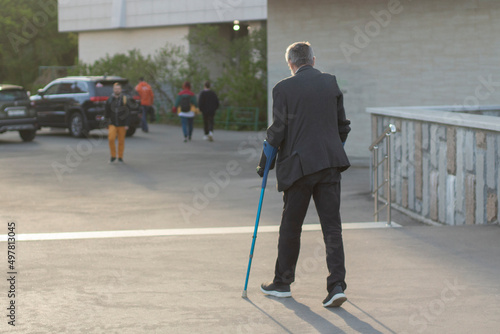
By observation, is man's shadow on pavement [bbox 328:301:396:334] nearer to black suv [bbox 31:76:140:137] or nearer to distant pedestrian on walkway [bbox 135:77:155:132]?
black suv [bbox 31:76:140:137]

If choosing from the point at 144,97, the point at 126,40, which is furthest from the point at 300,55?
the point at 126,40

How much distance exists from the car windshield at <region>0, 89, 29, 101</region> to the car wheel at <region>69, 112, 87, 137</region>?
1863 mm

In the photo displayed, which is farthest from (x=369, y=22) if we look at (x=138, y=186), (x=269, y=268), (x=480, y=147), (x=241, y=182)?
(x=269, y=268)

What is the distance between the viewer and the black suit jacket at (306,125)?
585cm

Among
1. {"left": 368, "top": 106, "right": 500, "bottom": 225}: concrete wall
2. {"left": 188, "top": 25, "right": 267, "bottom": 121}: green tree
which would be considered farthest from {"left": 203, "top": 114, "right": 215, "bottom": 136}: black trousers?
{"left": 368, "top": 106, "right": 500, "bottom": 225}: concrete wall

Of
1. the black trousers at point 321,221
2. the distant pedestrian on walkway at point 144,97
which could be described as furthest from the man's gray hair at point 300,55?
the distant pedestrian on walkway at point 144,97

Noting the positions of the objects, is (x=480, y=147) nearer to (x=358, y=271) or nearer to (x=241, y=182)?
(x=358, y=271)

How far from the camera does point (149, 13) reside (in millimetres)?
38625

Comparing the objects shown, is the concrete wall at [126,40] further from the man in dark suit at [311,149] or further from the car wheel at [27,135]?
the man in dark suit at [311,149]

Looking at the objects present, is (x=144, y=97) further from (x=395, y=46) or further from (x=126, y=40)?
(x=395, y=46)

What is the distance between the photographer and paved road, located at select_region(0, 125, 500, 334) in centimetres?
551

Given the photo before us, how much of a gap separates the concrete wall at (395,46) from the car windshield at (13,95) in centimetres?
869

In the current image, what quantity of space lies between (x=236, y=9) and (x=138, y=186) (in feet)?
71.7

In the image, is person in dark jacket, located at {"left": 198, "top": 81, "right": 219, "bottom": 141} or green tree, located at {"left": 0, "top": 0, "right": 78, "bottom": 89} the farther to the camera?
green tree, located at {"left": 0, "top": 0, "right": 78, "bottom": 89}
